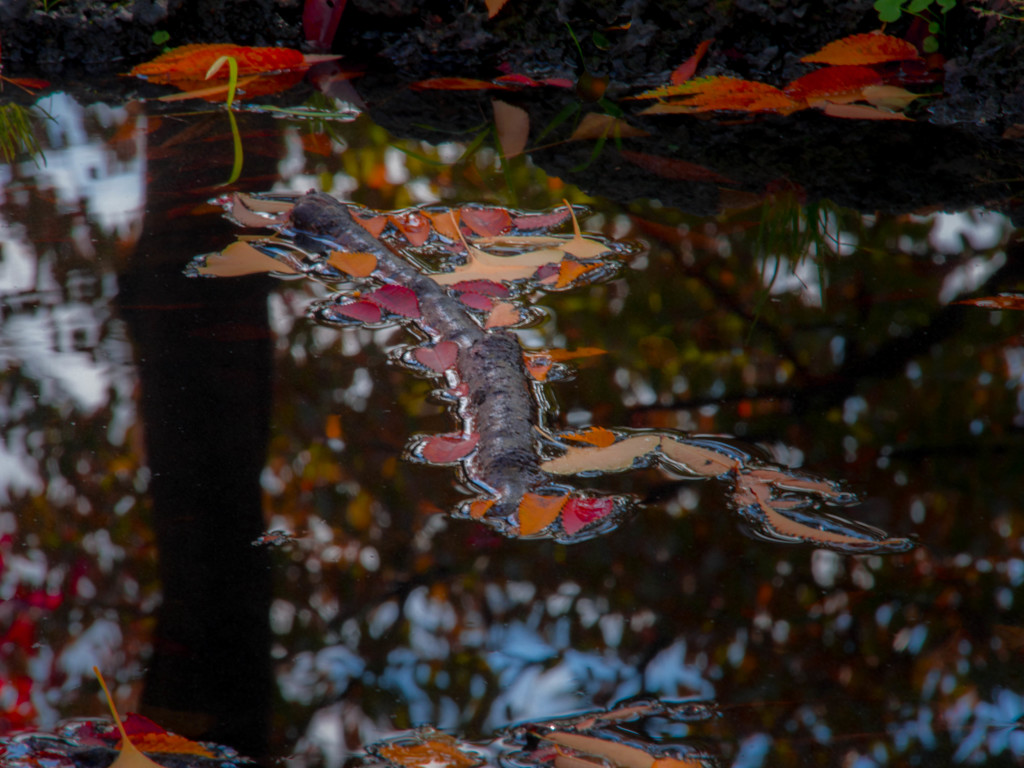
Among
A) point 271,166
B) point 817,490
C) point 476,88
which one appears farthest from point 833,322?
point 476,88

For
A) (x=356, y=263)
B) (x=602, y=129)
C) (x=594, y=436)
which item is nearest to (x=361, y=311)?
(x=356, y=263)

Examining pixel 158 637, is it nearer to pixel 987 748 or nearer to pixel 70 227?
pixel 987 748

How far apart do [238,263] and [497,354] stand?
701mm

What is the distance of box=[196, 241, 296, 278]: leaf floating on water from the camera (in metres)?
1.93

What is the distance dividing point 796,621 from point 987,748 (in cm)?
24

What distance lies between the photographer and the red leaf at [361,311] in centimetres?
Result: 179

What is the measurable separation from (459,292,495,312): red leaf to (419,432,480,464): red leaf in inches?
17.8

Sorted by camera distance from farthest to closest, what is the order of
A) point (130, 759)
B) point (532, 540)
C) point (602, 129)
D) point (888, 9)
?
point (888, 9) → point (602, 129) → point (532, 540) → point (130, 759)

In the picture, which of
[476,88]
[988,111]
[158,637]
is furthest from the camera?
[476,88]

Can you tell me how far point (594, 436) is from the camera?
145cm

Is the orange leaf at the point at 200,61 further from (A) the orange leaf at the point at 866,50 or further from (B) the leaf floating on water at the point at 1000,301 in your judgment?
(B) the leaf floating on water at the point at 1000,301

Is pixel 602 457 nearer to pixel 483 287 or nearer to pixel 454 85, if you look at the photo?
pixel 483 287

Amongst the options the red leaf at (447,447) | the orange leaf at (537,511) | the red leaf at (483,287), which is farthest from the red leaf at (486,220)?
the orange leaf at (537,511)

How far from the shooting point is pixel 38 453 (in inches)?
55.7
